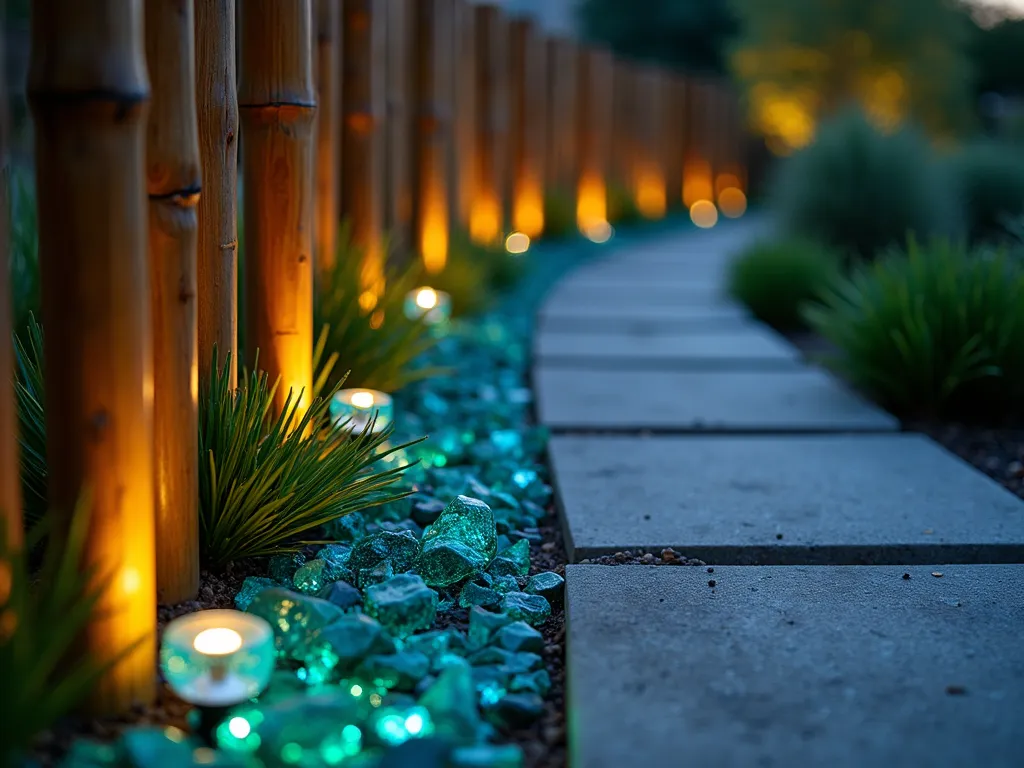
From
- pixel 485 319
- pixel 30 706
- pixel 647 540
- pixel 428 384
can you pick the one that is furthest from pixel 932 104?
pixel 30 706

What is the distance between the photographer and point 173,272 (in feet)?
5.15

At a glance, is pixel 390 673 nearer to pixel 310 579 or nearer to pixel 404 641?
pixel 404 641

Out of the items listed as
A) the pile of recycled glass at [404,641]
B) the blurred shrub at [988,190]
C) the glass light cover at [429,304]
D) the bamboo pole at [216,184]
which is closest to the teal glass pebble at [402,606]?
the pile of recycled glass at [404,641]

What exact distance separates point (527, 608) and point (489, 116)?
5.02 m

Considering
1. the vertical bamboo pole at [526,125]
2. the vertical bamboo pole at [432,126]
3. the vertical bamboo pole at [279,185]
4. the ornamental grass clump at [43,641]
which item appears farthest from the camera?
the vertical bamboo pole at [526,125]

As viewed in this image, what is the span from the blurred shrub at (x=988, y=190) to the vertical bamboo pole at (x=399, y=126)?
15.6 feet

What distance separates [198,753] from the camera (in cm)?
127

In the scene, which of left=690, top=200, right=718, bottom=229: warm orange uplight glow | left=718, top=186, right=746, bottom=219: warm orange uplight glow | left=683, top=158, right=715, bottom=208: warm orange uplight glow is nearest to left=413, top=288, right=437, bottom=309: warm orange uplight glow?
left=690, top=200, right=718, bottom=229: warm orange uplight glow

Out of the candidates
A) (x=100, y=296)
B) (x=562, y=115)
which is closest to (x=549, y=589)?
(x=100, y=296)

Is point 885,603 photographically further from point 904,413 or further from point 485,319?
point 485,319

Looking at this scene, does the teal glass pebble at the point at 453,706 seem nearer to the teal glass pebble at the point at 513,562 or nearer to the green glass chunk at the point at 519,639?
the green glass chunk at the point at 519,639

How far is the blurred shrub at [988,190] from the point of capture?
7.99 meters

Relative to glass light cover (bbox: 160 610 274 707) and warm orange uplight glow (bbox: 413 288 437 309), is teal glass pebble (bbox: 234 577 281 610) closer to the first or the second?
glass light cover (bbox: 160 610 274 707)

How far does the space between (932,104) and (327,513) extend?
17.8 metres
